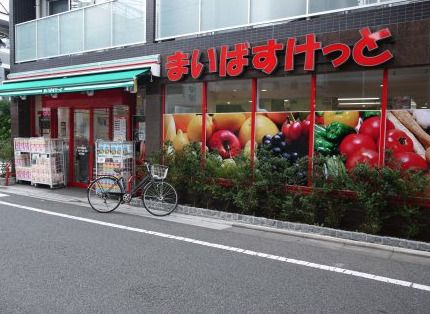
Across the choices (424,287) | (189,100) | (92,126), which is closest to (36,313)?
(424,287)

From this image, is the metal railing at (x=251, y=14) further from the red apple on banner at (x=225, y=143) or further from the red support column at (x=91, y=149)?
the red support column at (x=91, y=149)

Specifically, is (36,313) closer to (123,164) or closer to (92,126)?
(123,164)

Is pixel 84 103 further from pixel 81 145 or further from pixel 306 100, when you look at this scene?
pixel 306 100

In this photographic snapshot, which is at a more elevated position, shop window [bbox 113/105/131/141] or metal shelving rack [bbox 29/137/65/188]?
shop window [bbox 113/105/131/141]

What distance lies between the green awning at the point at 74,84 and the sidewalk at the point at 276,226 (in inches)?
115

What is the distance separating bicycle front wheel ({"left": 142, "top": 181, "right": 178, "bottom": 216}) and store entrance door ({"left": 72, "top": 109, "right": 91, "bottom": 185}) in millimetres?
4390

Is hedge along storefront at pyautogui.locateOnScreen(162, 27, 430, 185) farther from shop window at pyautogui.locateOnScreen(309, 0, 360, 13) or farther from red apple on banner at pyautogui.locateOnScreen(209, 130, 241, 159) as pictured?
shop window at pyautogui.locateOnScreen(309, 0, 360, 13)

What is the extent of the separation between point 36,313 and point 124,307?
33.0 inches

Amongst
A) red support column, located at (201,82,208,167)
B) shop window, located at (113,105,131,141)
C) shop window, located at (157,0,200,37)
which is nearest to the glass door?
shop window, located at (113,105,131,141)

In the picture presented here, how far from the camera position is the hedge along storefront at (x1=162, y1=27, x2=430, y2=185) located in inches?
293

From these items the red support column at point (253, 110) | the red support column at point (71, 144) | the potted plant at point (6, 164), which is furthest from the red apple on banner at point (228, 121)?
the potted plant at point (6, 164)

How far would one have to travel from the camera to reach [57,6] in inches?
589

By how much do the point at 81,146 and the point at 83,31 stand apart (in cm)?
354

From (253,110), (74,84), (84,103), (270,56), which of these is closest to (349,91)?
(270,56)
